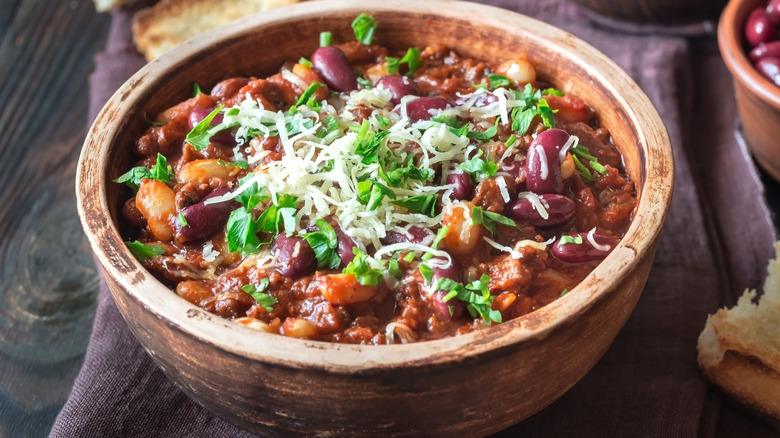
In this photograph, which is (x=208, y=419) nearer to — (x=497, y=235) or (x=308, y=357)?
(x=308, y=357)

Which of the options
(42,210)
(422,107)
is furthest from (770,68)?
(42,210)

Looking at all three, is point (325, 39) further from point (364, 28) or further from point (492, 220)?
point (492, 220)

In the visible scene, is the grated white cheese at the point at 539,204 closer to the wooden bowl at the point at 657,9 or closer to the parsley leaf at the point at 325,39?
the parsley leaf at the point at 325,39

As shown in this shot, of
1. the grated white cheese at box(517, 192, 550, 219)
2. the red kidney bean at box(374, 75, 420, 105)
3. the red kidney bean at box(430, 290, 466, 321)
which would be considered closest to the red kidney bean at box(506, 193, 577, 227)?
the grated white cheese at box(517, 192, 550, 219)

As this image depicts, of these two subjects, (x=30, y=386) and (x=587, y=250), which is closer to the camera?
(x=587, y=250)

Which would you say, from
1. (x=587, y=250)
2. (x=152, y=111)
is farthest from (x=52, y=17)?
(x=587, y=250)

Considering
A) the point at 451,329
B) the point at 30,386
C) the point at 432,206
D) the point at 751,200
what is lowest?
the point at 30,386

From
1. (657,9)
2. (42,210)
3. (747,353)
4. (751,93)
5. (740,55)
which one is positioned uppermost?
(740,55)

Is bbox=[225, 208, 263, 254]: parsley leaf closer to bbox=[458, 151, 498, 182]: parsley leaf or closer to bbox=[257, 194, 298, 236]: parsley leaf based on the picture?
bbox=[257, 194, 298, 236]: parsley leaf
